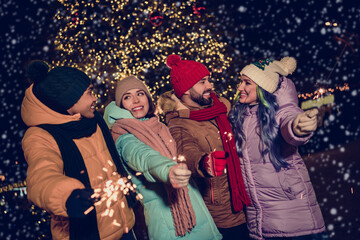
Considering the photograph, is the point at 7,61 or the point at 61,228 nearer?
the point at 61,228

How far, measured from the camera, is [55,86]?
6.94ft

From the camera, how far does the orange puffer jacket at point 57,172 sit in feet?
5.28

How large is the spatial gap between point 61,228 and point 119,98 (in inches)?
47.9

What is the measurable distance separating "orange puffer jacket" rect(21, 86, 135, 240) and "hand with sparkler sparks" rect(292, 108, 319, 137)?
60.2 inches

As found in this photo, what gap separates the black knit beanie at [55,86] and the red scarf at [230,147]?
1.11 metres

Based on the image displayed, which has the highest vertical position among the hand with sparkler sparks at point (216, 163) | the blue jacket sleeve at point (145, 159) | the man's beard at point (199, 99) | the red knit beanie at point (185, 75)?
the red knit beanie at point (185, 75)

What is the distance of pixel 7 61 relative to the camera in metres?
7.53

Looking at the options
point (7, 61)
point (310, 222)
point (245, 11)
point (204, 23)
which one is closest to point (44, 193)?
point (310, 222)

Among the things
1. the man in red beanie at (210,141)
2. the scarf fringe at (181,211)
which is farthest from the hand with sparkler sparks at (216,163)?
the scarf fringe at (181,211)

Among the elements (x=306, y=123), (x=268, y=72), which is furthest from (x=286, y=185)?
(x=268, y=72)

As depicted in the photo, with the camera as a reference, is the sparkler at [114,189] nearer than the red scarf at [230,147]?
Yes

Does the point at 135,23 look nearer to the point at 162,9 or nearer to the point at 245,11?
the point at 162,9

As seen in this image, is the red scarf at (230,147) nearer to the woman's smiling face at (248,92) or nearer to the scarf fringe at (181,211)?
the woman's smiling face at (248,92)

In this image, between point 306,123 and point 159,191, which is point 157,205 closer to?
point 159,191
